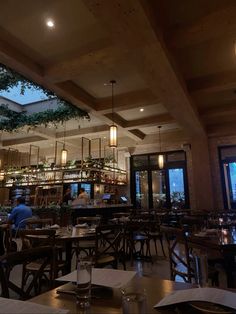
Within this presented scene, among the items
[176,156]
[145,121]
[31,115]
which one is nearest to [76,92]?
[31,115]

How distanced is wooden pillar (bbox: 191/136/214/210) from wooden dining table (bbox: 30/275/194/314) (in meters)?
8.76

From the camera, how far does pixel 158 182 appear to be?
11.6m

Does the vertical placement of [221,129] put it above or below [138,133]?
below

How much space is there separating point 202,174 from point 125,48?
6.78 metres

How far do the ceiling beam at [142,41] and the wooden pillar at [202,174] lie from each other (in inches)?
162

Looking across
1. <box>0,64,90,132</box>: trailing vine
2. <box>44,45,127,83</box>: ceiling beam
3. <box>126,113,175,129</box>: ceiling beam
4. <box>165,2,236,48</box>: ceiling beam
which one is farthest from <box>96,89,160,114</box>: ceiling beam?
<box>165,2,236,48</box>: ceiling beam

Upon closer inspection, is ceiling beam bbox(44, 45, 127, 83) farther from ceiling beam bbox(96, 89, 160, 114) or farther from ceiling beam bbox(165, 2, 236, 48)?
ceiling beam bbox(96, 89, 160, 114)

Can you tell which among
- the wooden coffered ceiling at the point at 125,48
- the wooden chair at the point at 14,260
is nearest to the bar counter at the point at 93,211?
the wooden coffered ceiling at the point at 125,48

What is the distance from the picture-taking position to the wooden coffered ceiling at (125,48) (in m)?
3.63

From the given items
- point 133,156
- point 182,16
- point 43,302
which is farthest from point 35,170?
point 43,302

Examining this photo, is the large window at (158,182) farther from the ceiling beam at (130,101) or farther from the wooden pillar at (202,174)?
the ceiling beam at (130,101)

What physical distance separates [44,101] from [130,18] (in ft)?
22.1

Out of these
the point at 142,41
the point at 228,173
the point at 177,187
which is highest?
the point at 142,41

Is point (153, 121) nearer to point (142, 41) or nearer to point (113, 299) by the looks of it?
point (142, 41)
